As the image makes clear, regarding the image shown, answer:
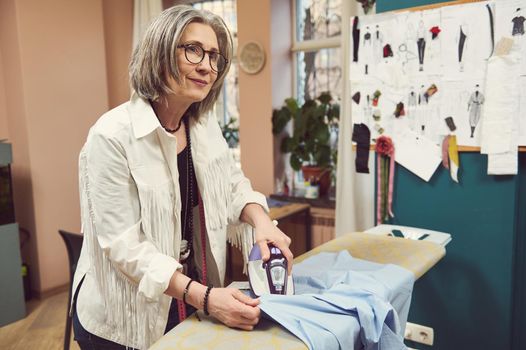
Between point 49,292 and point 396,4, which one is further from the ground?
point 396,4

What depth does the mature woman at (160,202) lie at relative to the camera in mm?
1060

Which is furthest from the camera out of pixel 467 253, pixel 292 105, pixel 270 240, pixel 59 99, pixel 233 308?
pixel 59 99

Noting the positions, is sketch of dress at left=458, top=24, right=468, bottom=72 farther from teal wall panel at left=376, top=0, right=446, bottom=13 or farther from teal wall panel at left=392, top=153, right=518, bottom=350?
teal wall panel at left=392, top=153, right=518, bottom=350

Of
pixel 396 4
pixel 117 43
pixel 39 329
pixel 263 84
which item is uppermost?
pixel 117 43

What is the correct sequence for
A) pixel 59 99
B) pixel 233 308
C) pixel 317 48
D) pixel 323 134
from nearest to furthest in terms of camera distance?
pixel 233 308 → pixel 323 134 → pixel 59 99 → pixel 317 48

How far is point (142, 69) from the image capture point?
1.13m

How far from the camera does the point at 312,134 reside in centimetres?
331

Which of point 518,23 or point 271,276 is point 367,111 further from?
point 271,276

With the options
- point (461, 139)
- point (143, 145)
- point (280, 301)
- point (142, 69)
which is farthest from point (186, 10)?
point (461, 139)

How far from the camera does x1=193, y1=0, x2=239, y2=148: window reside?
13.3 ft

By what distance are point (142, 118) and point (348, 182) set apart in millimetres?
2121

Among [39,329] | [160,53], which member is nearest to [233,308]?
[160,53]

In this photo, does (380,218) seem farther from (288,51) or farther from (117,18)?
(117,18)

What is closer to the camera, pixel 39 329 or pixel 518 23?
pixel 518 23
